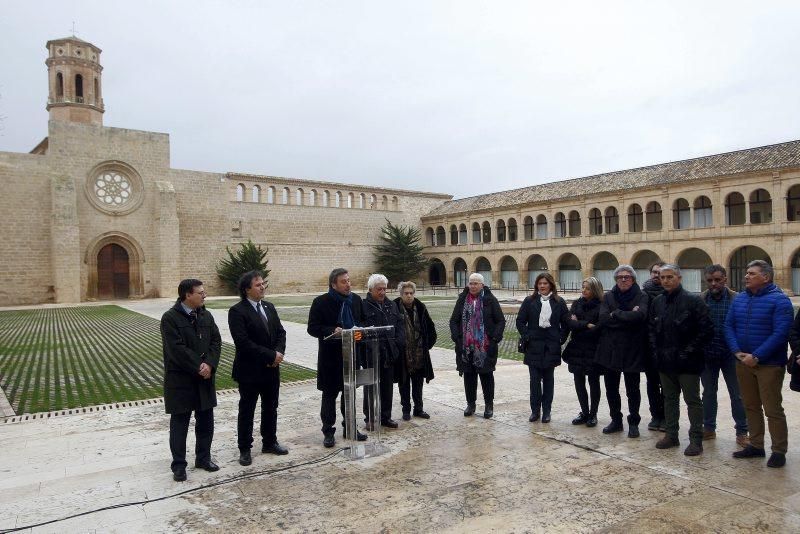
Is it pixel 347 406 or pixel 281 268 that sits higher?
pixel 281 268

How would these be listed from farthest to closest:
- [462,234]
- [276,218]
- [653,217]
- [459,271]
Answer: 1. [462,234]
2. [459,271]
3. [276,218]
4. [653,217]

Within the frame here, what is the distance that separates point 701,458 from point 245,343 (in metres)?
3.95

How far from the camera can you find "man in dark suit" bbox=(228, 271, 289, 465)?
465cm

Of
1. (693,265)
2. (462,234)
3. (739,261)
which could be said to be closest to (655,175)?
(693,265)

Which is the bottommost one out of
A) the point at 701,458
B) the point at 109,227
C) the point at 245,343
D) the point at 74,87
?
the point at 701,458

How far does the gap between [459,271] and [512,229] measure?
5.69 meters

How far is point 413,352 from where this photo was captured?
19.5 ft

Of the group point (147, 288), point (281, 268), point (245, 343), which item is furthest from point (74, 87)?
point (245, 343)

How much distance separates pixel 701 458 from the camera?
4465 mm

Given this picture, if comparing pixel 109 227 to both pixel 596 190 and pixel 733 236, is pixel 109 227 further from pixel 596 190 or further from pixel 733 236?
pixel 733 236

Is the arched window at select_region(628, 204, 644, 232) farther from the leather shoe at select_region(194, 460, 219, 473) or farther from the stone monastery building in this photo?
the leather shoe at select_region(194, 460, 219, 473)

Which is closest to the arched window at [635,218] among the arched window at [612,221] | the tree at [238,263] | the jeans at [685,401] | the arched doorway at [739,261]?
the arched window at [612,221]

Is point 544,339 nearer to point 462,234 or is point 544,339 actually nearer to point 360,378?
point 360,378

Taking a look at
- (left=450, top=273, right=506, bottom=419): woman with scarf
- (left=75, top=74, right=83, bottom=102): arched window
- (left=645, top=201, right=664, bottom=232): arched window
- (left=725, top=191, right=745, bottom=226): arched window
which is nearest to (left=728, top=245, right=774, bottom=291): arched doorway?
(left=725, top=191, right=745, bottom=226): arched window
